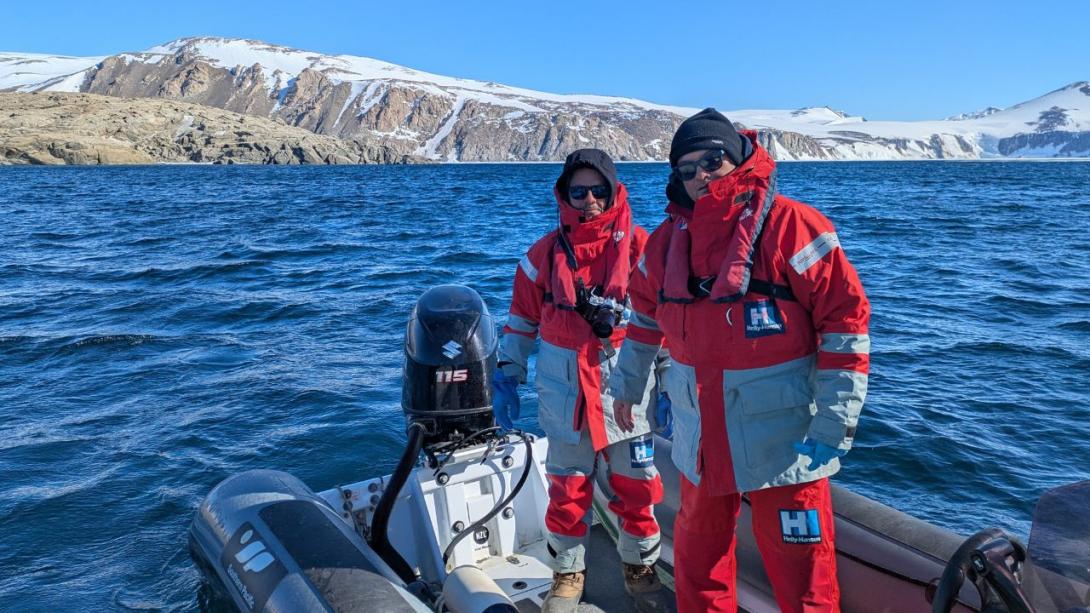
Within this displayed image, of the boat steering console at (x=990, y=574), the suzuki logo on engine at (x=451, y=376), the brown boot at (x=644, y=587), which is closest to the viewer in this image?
the boat steering console at (x=990, y=574)

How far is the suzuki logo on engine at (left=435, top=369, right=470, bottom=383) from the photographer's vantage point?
3750mm

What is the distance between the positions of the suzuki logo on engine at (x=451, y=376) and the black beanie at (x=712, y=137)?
1.70 meters

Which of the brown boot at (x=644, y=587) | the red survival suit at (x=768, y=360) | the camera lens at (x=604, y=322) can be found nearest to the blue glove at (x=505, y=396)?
the camera lens at (x=604, y=322)

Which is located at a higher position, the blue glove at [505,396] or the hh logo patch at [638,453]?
the blue glove at [505,396]

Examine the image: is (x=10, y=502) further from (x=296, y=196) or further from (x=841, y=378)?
(x=296, y=196)

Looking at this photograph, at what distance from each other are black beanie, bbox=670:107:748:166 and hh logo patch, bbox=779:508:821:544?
Result: 115cm

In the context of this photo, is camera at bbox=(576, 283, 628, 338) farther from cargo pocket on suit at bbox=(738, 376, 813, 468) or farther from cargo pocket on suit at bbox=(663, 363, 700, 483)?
cargo pocket on suit at bbox=(738, 376, 813, 468)

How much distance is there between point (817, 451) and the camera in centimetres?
230

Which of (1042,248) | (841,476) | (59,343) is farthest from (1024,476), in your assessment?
(1042,248)

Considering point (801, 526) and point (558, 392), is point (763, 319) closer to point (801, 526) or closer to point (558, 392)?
point (801, 526)

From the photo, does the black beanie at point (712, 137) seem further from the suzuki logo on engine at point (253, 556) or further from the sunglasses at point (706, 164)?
the suzuki logo on engine at point (253, 556)

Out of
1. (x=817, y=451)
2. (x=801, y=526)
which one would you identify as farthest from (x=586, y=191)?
(x=801, y=526)

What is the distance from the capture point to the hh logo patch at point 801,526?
241cm

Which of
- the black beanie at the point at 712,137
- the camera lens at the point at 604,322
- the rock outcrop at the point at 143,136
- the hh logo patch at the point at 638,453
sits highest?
the rock outcrop at the point at 143,136
